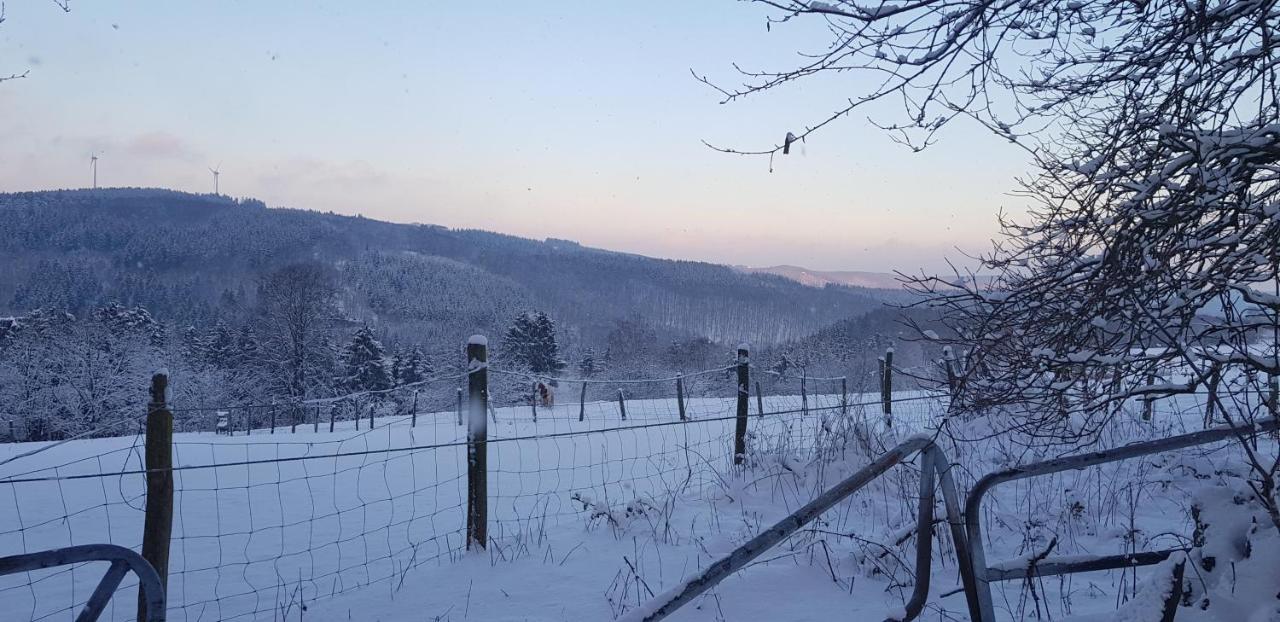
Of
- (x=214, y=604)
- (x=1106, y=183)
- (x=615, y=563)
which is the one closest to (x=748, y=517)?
(x=615, y=563)

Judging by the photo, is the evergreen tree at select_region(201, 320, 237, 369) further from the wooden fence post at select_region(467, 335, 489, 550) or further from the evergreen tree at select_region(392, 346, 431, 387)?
the wooden fence post at select_region(467, 335, 489, 550)

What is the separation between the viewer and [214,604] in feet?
13.9

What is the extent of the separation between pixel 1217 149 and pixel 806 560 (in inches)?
105

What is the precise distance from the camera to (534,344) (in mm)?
53469

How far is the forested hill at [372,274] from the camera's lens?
87.1 m

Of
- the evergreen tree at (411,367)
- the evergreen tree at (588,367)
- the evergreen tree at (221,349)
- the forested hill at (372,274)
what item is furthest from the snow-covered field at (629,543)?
the forested hill at (372,274)

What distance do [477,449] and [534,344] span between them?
49.1m

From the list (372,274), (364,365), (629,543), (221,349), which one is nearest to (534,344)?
(364,365)

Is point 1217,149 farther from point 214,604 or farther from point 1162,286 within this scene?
point 214,604

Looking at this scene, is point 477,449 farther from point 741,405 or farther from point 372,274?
point 372,274

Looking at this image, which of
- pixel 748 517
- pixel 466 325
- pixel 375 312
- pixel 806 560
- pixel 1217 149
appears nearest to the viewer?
pixel 1217 149

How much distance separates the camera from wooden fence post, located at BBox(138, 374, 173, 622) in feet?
12.4

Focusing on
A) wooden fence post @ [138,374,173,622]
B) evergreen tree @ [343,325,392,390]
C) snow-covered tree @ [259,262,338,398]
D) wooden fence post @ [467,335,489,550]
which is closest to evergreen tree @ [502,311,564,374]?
evergreen tree @ [343,325,392,390]

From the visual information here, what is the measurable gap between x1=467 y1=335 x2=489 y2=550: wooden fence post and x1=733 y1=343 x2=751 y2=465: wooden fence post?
2.72 meters
